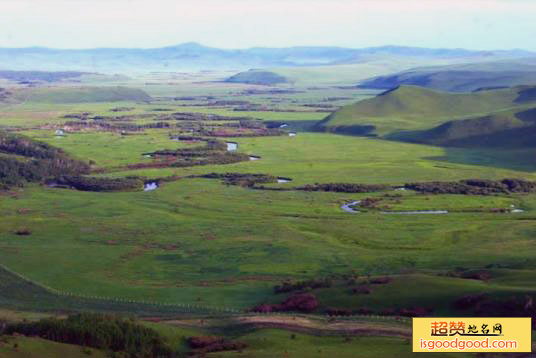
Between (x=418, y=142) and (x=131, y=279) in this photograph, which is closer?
(x=131, y=279)

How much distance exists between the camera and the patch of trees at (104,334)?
45.5 metres

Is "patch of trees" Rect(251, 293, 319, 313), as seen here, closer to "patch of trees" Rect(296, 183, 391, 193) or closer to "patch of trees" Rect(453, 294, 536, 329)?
"patch of trees" Rect(453, 294, 536, 329)

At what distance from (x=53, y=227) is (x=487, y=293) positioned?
158 feet

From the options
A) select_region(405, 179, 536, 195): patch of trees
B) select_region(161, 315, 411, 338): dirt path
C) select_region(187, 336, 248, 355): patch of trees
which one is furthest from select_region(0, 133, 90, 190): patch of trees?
select_region(187, 336, 248, 355): patch of trees

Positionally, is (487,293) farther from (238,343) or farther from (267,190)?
(267,190)

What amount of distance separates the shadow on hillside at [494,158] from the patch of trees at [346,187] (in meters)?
29.2

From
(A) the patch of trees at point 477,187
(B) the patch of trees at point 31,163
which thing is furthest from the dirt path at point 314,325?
(B) the patch of trees at point 31,163

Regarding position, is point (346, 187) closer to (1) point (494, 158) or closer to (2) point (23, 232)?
(1) point (494, 158)

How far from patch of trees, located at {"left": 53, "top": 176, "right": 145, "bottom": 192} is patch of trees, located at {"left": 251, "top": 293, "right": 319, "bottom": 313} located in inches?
2236

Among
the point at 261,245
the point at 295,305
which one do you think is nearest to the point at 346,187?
the point at 261,245

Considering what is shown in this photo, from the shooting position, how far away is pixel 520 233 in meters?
82.6

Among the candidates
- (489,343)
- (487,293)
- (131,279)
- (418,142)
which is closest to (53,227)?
(131,279)

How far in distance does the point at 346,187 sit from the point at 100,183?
32.7m

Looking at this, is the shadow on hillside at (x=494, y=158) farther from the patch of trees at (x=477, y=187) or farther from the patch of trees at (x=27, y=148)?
the patch of trees at (x=27, y=148)
